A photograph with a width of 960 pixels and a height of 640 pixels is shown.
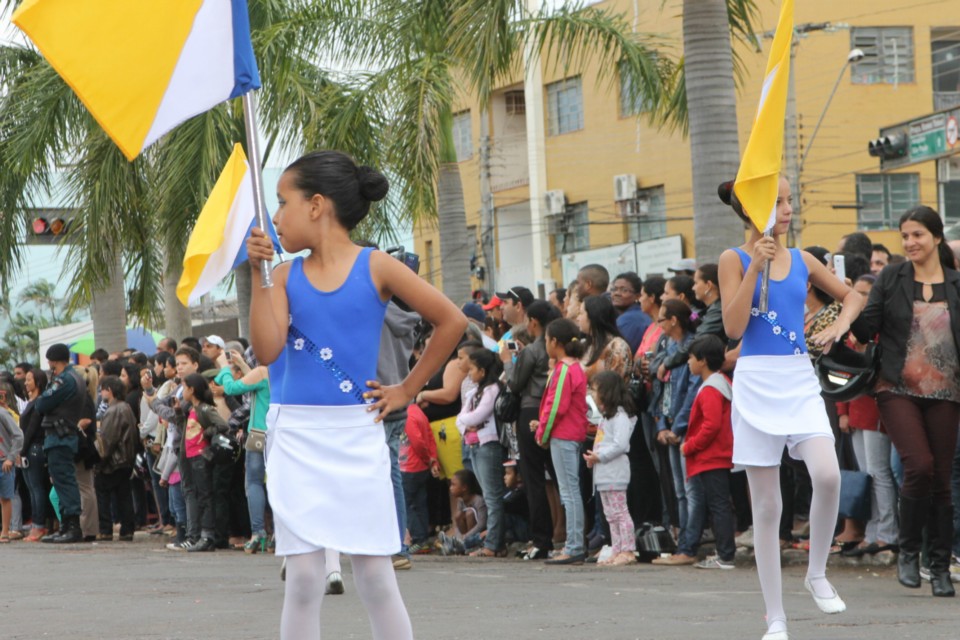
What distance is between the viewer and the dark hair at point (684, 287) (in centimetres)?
1130

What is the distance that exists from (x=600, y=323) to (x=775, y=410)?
5083mm

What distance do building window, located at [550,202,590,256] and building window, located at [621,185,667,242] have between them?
5.73 ft

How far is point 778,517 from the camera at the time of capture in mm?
6727

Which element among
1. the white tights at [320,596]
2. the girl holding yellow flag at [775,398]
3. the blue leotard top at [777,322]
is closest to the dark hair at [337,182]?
the white tights at [320,596]

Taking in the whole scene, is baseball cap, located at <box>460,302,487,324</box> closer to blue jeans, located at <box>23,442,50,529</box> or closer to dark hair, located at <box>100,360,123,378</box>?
dark hair, located at <box>100,360,123,378</box>

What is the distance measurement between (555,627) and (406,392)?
9.79 ft

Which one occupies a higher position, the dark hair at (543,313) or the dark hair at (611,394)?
the dark hair at (543,313)

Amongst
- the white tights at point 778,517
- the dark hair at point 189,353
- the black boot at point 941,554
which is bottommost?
the black boot at point 941,554

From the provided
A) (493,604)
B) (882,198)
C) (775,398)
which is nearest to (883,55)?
(882,198)

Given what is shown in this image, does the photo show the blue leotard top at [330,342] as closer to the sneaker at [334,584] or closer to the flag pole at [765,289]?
the flag pole at [765,289]

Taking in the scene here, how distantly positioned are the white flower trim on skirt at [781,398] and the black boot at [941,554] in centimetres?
201

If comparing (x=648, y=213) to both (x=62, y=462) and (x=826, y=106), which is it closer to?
(x=826, y=106)

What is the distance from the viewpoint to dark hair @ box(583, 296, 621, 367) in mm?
11648

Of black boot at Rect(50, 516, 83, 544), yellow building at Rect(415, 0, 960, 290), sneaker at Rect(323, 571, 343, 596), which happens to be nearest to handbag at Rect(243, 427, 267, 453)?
sneaker at Rect(323, 571, 343, 596)
